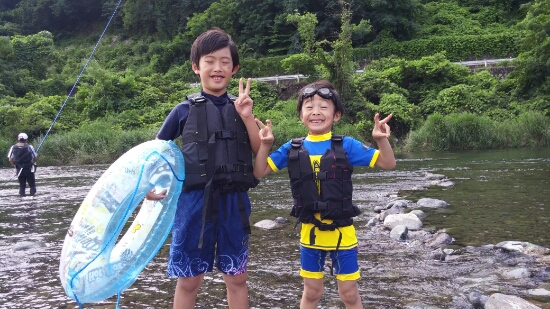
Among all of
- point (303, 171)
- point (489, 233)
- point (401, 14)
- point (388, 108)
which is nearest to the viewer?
point (303, 171)

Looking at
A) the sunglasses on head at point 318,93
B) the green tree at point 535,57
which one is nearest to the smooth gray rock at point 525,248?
the sunglasses on head at point 318,93

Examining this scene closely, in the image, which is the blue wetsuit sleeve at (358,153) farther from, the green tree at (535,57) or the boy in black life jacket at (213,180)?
the green tree at (535,57)

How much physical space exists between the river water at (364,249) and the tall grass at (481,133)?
30.5 ft

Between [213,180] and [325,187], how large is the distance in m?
0.71

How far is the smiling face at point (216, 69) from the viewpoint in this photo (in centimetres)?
322

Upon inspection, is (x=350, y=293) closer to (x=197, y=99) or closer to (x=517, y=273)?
(x=197, y=99)

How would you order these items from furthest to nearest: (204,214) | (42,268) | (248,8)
→ (248,8)
(42,268)
(204,214)

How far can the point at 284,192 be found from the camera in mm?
10961

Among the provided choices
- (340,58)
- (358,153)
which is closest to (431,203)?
(358,153)

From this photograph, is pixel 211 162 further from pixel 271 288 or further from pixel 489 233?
pixel 489 233

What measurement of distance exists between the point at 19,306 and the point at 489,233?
5.08m

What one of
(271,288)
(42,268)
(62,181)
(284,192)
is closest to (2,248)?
(42,268)

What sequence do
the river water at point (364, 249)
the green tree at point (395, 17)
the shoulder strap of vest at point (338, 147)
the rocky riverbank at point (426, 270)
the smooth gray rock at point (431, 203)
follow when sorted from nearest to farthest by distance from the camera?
the shoulder strap of vest at point (338, 147), the rocky riverbank at point (426, 270), the river water at point (364, 249), the smooth gray rock at point (431, 203), the green tree at point (395, 17)

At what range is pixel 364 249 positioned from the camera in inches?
225
